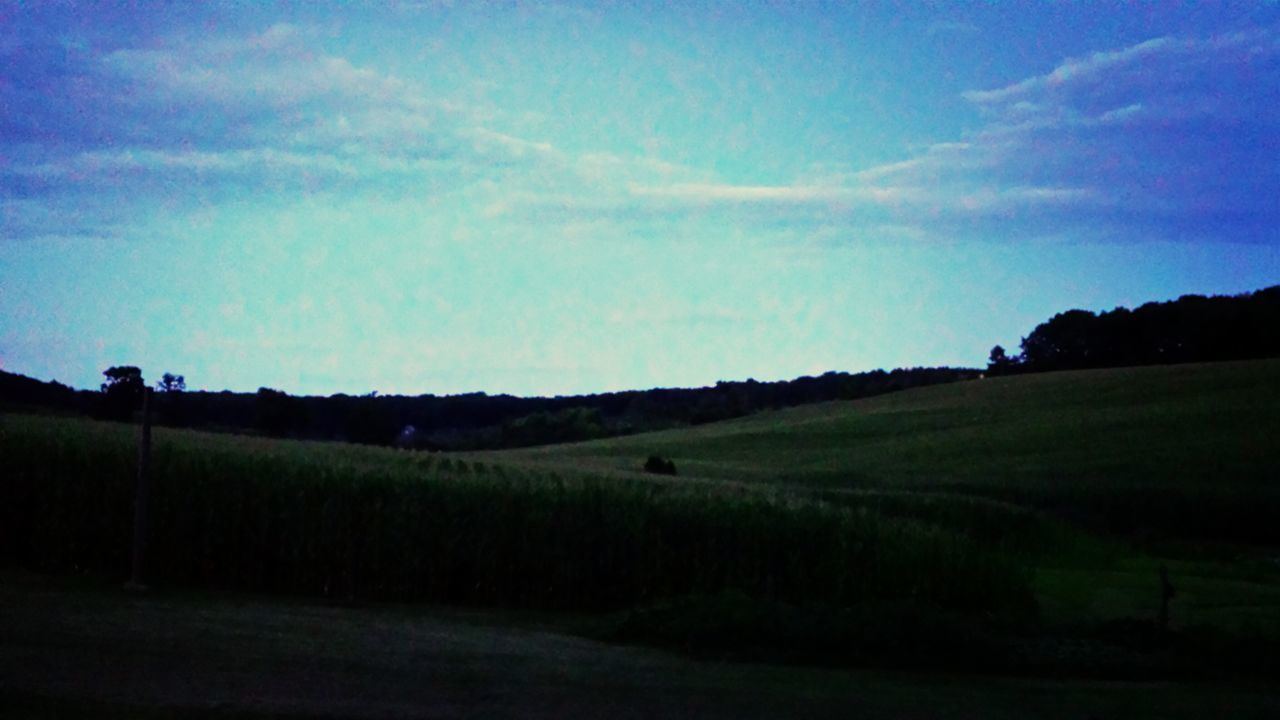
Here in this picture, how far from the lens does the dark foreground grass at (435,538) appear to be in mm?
18047

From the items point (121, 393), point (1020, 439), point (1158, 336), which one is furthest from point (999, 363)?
point (121, 393)

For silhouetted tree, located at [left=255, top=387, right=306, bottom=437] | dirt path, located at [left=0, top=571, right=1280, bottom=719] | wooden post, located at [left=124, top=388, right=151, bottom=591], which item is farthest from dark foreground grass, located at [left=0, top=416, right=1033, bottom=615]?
silhouetted tree, located at [left=255, top=387, right=306, bottom=437]

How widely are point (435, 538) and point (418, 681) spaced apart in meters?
7.86

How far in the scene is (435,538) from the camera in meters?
18.2

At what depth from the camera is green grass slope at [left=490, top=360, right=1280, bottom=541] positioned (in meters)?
36.0

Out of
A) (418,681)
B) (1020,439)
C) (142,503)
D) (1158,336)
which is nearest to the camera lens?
(418,681)

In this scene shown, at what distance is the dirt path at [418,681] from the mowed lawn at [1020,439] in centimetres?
1621

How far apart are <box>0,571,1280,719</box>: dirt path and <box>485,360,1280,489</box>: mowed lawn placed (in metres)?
16.2

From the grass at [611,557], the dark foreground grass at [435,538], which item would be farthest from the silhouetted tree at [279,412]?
the dark foreground grass at [435,538]

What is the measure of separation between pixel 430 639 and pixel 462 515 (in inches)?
216

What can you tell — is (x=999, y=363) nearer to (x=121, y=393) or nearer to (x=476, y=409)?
(x=476, y=409)

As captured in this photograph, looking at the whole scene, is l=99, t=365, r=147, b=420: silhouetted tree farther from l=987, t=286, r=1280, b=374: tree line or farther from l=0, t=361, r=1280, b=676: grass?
l=987, t=286, r=1280, b=374: tree line

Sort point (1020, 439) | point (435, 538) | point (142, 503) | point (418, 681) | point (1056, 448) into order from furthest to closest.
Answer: point (1020, 439) → point (1056, 448) → point (435, 538) → point (142, 503) → point (418, 681)

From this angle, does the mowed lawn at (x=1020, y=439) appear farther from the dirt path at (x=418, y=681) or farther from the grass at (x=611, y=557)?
the dirt path at (x=418, y=681)
